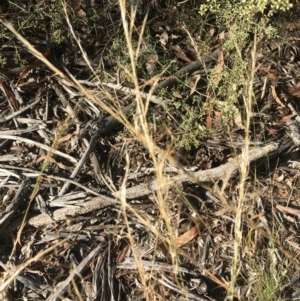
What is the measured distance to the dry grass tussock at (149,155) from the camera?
229cm

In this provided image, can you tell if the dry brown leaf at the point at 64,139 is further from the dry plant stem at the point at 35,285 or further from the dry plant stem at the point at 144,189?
the dry plant stem at the point at 35,285

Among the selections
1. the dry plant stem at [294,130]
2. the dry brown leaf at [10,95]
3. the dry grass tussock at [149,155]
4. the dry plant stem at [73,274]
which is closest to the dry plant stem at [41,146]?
the dry grass tussock at [149,155]

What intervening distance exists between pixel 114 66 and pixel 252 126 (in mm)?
783

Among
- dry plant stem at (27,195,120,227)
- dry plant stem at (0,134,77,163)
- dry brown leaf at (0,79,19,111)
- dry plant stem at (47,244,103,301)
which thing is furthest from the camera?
dry brown leaf at (0,79,19,111)

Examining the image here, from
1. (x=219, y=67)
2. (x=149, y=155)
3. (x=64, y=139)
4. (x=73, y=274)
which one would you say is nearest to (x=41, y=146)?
(x=64, y=139)

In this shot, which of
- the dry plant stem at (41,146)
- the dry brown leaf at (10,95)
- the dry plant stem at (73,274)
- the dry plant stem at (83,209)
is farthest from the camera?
the dry brown leaf at (10,95)

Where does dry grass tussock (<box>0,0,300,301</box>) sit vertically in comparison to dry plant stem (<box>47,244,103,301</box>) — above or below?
above

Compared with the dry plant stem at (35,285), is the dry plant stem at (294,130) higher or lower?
higher

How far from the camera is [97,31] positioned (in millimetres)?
2730

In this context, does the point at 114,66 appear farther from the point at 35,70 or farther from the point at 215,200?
the point at 215,200

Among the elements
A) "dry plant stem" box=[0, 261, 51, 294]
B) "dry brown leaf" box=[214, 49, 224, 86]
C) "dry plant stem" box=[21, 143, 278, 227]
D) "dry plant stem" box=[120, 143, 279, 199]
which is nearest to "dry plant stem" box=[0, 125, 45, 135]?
"dry plant stem" box=[21, 143, 278, 227]

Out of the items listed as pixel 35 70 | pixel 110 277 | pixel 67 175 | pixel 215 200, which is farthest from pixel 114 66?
pixel 110 277

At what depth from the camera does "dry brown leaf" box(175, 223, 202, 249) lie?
2346mm

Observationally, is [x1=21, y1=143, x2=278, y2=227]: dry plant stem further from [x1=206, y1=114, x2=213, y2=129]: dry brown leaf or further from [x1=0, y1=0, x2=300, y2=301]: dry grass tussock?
[x1=206, y1=114, x2=213, y2=129]: dry brown leaf
